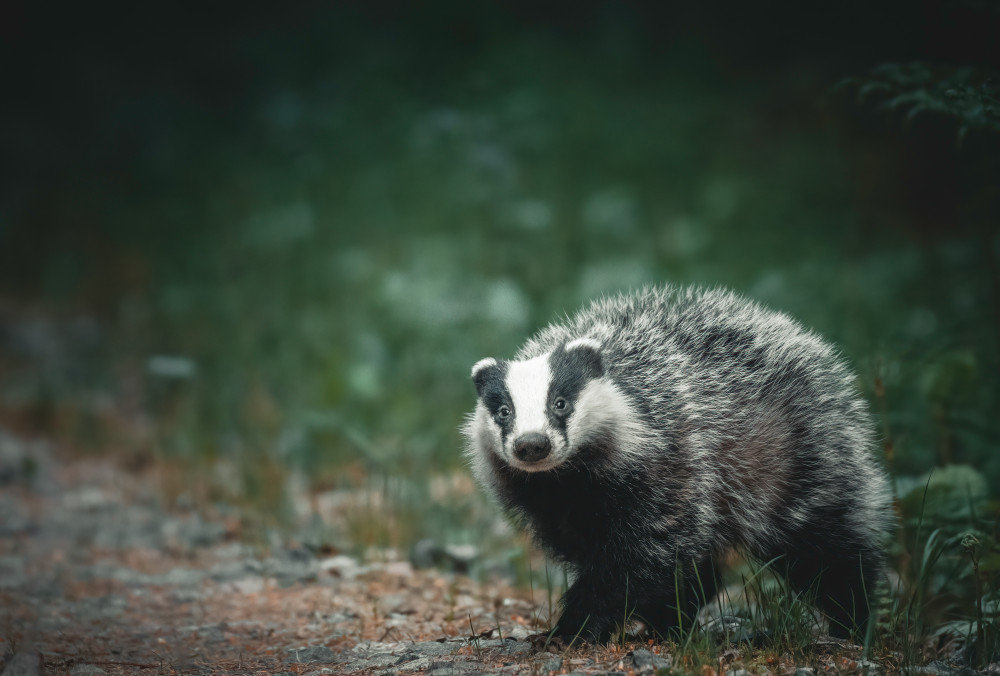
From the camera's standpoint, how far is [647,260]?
7.82m

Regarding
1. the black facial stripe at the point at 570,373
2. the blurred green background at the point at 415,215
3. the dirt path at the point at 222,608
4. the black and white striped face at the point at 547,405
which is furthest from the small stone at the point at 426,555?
the black facial stripe at the point at 570,373

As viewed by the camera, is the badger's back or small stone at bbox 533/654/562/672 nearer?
small stone at bbox 533/654/562/672

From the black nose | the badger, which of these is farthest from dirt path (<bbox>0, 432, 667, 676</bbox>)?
the black nose

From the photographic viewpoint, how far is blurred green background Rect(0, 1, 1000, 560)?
5859 mm

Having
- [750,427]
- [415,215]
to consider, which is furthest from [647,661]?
[415,215]

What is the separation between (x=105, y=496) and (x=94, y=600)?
1.95 meters

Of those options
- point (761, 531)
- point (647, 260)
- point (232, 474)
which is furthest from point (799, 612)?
point (647, 260)

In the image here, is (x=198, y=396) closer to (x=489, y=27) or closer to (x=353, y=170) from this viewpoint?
(x=353, y=170)

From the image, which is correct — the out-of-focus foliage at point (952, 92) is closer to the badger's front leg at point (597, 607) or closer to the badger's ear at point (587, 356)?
the badger's ear at point (587, 356)

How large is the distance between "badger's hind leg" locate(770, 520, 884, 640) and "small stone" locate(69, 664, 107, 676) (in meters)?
2.48

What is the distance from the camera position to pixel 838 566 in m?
3.56

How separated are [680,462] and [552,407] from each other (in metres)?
0.52

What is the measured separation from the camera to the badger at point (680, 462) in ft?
10.8

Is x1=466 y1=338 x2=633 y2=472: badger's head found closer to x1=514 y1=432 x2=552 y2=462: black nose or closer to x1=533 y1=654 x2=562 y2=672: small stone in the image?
x1=514 y1=432 x2=552 y2=462: black nose
